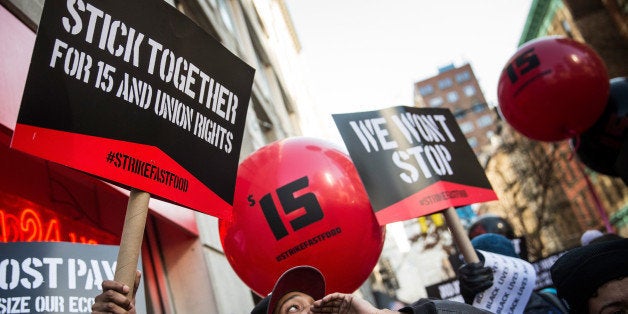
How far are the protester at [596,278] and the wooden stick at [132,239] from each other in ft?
5.40

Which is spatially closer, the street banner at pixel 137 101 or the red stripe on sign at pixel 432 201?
the street banner at pixel 137 101

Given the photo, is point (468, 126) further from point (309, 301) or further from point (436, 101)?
point (309, 301)

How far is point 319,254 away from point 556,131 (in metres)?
2.56

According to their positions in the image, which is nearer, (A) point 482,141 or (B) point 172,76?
(B) point 172,76

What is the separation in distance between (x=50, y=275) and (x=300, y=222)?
113cm

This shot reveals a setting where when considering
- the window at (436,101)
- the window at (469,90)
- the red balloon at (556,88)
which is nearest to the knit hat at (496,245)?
the red balloon at (556,88)

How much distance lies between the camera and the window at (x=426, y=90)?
3285 inches

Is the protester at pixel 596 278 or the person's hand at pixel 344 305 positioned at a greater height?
the person's hand at pixel 344 305

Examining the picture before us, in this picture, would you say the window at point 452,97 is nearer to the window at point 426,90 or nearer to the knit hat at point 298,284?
the window at point 426,90

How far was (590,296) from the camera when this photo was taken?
1849 millimetres

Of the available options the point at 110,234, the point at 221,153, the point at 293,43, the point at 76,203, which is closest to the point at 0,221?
→ the point at 76,203

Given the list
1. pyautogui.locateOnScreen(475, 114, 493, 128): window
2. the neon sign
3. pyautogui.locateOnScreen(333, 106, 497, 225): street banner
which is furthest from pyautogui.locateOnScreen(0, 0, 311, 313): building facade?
pyautogui.locateOnScreen(475, 114, 493, 128): window

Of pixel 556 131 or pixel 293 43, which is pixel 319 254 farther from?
pixel 293 43

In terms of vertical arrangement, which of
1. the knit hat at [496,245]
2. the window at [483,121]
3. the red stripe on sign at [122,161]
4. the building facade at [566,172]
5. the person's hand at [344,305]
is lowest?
the person's hand at [344,305]
